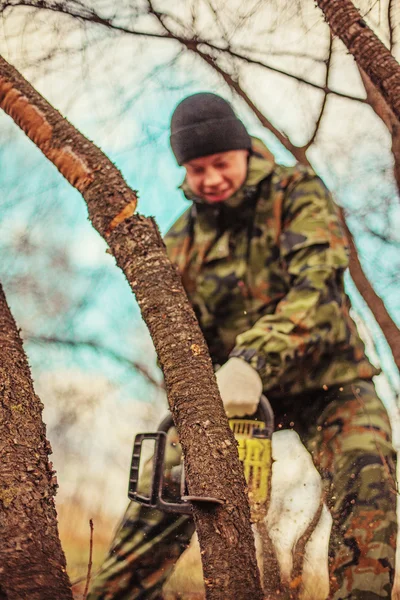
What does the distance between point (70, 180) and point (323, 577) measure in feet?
8.53

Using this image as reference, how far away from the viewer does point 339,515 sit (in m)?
1.83

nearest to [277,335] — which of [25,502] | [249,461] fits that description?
[249,461]

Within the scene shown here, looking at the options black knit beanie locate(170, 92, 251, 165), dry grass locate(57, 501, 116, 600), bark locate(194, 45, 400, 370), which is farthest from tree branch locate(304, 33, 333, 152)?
dry grass locate(57, 501, 116, 600)

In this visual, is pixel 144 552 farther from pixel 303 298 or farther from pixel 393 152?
pixel 393 152

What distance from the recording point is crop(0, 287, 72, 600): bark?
3.70 ft

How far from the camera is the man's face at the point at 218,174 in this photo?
2.36m

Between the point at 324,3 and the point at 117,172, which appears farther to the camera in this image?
the point at 324,3

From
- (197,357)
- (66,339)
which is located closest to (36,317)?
(66,339)

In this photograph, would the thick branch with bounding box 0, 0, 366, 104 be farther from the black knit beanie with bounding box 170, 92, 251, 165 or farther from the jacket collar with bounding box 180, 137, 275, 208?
the jacket collar with bounding box 180, 137, 275, 208

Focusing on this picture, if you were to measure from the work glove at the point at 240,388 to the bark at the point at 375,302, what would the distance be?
1.99 meters

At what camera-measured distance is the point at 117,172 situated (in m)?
1.62

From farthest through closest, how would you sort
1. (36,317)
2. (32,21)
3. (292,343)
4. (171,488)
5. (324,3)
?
(36,317), (32,21), (324,3), (171,488), (292,343)

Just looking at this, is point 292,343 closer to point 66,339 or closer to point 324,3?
point 324,3

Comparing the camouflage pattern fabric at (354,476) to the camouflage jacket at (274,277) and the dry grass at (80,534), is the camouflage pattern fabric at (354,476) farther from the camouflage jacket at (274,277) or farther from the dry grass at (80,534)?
the dry grass at (80,534)
